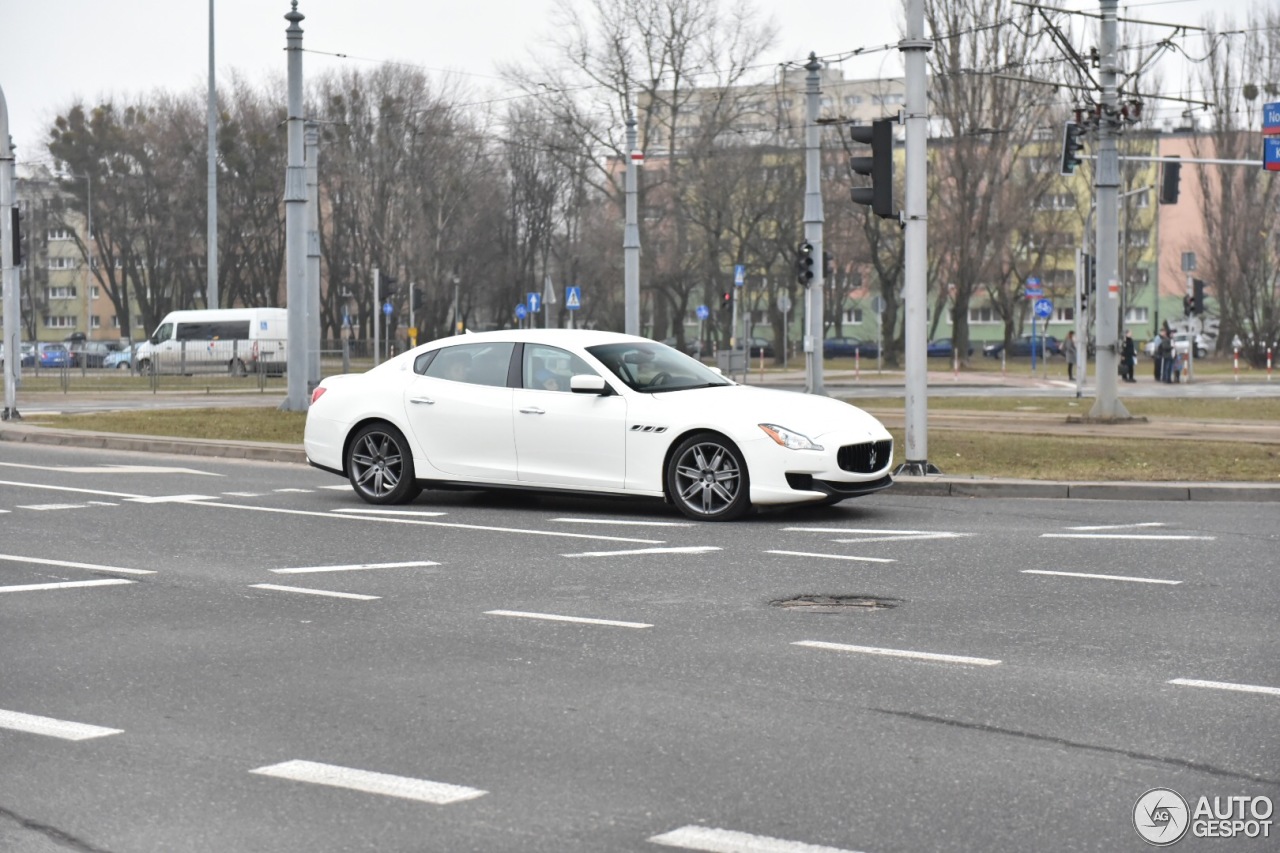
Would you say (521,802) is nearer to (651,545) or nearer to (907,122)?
(651,545)

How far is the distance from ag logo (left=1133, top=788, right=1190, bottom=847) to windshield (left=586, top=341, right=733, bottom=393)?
340 inches

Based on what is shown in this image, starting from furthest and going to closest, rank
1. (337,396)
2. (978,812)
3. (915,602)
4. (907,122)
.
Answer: (907,122) → (337,396) → (915,602) → (978,812)

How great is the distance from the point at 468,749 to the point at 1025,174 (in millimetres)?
60379

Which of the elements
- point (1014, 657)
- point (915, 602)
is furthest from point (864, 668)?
point (915, 602)

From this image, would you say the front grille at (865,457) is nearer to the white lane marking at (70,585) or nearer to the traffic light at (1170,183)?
the white lane marking at (70,585)

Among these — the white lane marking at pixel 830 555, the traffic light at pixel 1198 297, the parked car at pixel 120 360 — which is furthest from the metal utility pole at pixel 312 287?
the traffic light at pixel 1198 297

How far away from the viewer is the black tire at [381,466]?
47.0 feet

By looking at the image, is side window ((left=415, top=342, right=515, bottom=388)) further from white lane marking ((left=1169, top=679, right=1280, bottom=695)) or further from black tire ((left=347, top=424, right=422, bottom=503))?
white lane marking ((left=1169, top=679, right=1280, bottom=695))

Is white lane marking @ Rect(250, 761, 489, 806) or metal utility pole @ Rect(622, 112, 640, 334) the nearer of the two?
white lane marking @ Rect(250, 761, 489, 806)

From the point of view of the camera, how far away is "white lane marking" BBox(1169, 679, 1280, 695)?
655cm

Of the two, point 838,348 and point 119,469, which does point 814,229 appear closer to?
point 119,469

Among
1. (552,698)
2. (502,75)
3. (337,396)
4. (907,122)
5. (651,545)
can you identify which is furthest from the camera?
(502,75)

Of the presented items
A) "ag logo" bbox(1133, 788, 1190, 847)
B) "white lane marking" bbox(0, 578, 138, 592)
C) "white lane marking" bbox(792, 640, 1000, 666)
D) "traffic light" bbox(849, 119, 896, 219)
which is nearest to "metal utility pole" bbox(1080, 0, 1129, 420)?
"traffic light" bbox(849, 119, 896, 219)

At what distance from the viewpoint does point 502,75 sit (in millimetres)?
59938
